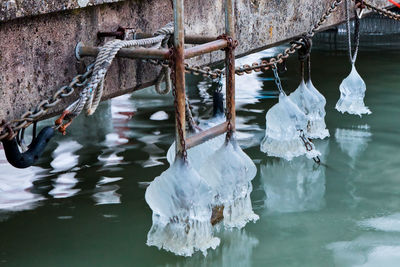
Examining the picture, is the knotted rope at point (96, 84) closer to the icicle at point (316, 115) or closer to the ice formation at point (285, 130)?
the ice formation at point (285, 130)

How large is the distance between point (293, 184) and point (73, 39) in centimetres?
237

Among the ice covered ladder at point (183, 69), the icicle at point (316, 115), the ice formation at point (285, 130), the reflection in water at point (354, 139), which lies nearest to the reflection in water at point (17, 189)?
the ice covered ladder at point (183, 69)

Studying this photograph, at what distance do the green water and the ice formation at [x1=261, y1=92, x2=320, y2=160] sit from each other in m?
0.13

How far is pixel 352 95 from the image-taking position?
6926 millimetres

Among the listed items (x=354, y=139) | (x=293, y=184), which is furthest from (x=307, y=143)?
(x=354, y=139)

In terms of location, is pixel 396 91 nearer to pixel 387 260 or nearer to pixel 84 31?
pixel 387 260

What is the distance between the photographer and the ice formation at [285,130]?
19.0ft

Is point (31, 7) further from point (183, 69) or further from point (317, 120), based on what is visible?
point (317, 120)

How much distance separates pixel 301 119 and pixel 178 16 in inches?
95.7

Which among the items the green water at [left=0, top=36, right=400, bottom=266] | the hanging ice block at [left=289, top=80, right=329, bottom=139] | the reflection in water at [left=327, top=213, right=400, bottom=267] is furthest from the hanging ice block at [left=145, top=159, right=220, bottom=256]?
the hanging ice block at [left=289, top=80, right=329, bottom=139]

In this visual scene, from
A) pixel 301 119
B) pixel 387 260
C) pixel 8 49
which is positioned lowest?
pixel 387 260

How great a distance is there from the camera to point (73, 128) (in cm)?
721

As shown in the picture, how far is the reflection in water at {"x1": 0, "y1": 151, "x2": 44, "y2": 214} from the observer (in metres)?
5.04

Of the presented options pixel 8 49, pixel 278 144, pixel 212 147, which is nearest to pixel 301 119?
pixel 278 144
